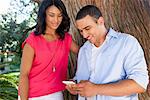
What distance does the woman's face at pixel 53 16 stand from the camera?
2920 mm

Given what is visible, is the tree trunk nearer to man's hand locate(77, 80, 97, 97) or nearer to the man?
the man

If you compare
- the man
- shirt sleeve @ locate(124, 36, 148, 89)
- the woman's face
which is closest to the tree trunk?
the woman's face

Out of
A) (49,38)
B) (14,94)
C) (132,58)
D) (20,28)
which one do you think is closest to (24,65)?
(49,38)

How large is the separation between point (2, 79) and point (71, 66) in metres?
5.31

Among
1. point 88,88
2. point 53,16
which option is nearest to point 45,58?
point 53,16

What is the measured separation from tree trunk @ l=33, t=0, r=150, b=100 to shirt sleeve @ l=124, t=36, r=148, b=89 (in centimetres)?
77

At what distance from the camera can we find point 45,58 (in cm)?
290

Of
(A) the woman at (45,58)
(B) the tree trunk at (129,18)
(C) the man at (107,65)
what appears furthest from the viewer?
(B) the tree trunk at (129,18)

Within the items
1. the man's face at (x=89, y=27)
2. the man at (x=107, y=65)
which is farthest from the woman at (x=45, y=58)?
the man's face at (x=89, y=27)

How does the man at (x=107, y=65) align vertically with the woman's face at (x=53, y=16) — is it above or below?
below

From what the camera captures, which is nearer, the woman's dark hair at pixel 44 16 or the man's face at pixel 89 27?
the man's face at pixel 89 27

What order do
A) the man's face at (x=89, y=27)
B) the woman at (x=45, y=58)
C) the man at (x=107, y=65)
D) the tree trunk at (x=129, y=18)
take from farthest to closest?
the tree trunk at (x=129, y=18), the woman at (x=45, y=58), the man's face at (x=89, y=27), the man at (x=107, y=65)

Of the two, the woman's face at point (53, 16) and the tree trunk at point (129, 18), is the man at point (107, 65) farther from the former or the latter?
the tree trunk at point (129, 18)

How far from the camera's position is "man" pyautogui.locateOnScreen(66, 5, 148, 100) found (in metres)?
2.40
